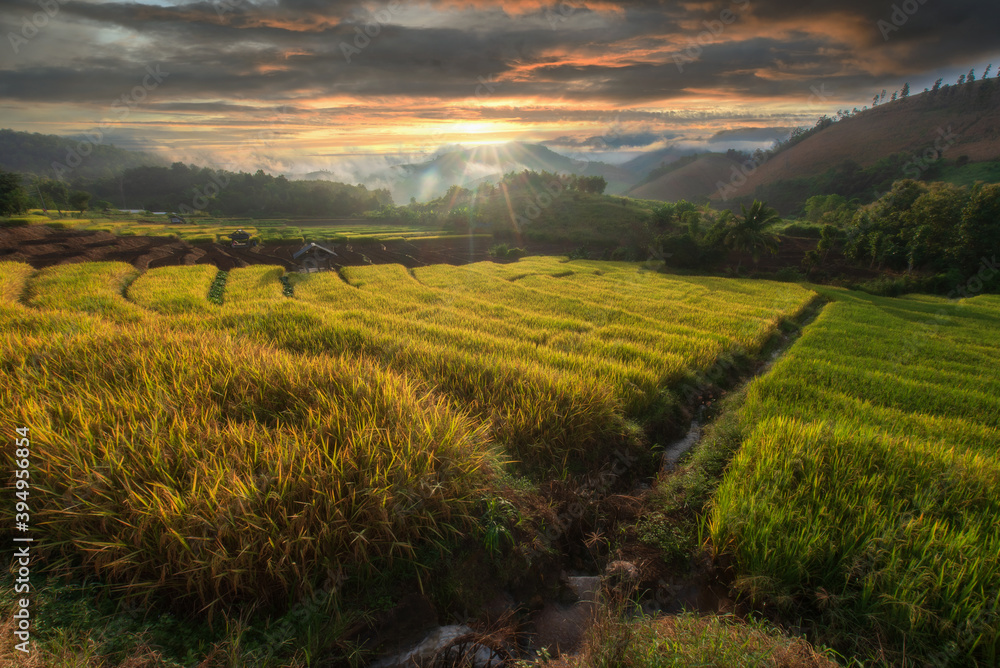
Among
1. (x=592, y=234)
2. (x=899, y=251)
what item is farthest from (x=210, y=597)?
(x=592, y=234)

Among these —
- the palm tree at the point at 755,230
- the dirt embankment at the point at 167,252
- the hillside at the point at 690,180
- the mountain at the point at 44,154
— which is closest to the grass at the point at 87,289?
the dirt embankment at the point at 167,252

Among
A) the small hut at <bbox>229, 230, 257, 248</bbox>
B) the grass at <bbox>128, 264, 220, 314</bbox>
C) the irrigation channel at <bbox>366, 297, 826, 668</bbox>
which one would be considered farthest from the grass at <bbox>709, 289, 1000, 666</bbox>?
the small hut at <bbox>229, 230, 257, 248</bbox>

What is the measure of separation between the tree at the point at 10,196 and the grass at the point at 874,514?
5076 cm

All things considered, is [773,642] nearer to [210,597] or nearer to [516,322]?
[210,597]

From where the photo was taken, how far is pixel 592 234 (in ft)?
162

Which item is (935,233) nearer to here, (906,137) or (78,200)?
(78,200)

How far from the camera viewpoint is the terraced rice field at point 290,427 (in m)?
2.68

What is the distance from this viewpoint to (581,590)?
3.47m

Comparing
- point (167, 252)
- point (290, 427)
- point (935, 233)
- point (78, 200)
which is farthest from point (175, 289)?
point (78, 200)

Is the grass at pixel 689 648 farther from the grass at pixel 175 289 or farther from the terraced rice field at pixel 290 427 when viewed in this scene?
the grass at pixel 175 289


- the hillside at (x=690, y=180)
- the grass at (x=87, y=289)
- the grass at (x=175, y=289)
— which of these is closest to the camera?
the grass at (x=87, y=289)

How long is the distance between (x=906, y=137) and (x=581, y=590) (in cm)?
14464

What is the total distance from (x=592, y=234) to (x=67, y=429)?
167 feet

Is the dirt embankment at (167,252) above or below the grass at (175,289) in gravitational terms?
above
